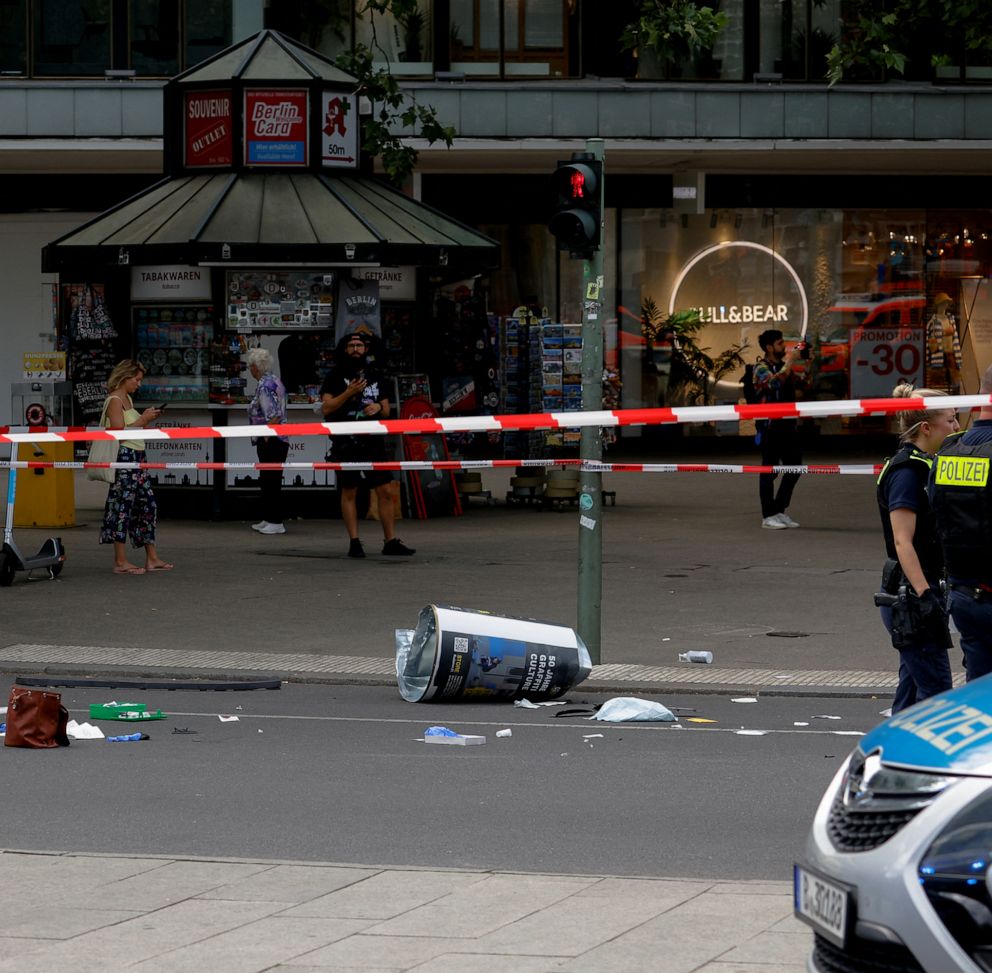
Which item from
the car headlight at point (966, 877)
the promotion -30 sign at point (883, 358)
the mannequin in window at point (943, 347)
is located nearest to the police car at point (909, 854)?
the car headlight at point (966, 877)

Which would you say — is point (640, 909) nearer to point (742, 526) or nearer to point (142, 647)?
point (142, 647)

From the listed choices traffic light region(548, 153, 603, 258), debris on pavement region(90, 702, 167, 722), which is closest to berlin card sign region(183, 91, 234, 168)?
traffic light region(548, 153, 603, 258)

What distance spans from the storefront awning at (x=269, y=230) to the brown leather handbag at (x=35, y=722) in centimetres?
1001

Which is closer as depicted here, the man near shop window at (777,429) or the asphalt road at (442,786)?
the asphalt road at (442,786)

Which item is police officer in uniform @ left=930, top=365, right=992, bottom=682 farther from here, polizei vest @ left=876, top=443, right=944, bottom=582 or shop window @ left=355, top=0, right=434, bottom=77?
shop window @ left=355, top=0, right=434, bottom=77

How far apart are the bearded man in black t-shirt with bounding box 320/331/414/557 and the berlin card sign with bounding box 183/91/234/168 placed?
3.89 metres

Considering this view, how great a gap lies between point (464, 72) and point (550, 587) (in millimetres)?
14361

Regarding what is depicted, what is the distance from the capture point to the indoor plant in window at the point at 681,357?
29.3 m

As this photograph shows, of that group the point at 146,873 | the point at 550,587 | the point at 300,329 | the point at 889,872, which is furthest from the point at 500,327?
the point at 889,872

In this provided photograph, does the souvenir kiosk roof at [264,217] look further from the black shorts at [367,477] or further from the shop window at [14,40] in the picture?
the shop window at [14,40]

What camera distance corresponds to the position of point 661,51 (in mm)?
16609

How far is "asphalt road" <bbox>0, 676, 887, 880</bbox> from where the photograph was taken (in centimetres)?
675

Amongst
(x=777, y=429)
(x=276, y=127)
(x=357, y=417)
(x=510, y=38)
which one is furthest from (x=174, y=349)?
(x=510, y=38)

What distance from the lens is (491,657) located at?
32.0 feet
